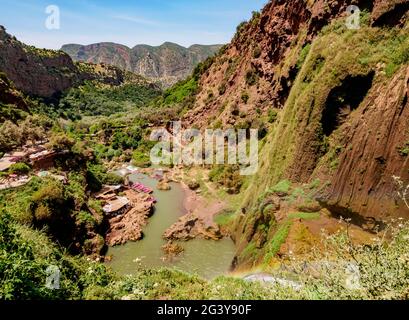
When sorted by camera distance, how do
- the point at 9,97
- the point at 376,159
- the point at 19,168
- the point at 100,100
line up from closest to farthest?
the point at 376,159, the point at 19,168, the point at 9,97, the point at 100,100

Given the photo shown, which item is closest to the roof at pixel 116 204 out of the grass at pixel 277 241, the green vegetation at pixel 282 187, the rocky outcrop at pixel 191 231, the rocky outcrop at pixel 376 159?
the rocky outcrop at pixel 191 231

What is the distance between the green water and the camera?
23.5 metres

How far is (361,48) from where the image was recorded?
21.1m

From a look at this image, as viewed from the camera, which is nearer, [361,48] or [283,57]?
[361,48]

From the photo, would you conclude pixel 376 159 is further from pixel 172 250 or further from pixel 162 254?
pixel 162 254

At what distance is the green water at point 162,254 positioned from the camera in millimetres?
23547

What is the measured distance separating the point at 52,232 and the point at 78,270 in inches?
469

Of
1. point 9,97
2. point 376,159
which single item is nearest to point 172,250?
point 376,159

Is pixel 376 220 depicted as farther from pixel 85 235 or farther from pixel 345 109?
pixel 85 235

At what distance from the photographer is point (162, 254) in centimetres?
2566

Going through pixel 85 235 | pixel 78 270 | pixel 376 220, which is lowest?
pixel 85 235

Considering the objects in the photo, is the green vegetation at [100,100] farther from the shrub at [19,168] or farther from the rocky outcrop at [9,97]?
the shrub at [19,168]
